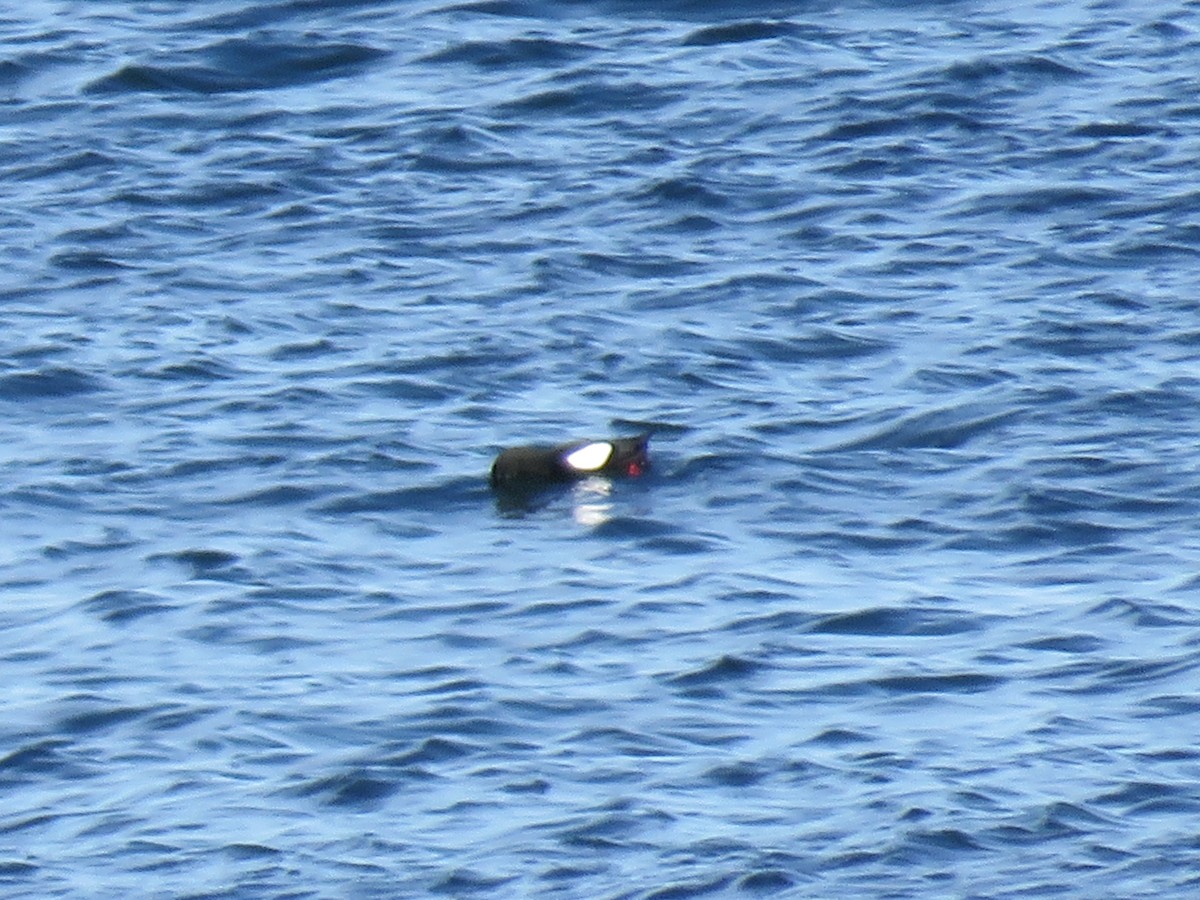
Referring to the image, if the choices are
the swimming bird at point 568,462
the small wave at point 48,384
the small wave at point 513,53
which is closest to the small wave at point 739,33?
the small wave at point 513,53

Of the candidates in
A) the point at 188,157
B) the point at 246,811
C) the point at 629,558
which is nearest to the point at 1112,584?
the point at 629,558

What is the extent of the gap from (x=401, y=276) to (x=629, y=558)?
471 cm

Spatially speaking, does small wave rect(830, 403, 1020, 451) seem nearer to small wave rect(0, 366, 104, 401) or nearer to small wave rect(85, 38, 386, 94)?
small wave rect(0, 366, 104, 401)

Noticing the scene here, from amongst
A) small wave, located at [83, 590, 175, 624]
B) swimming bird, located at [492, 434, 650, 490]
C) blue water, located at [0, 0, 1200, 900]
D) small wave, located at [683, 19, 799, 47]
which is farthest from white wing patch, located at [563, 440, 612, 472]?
small wave, located at [683, 19, 799, 47]

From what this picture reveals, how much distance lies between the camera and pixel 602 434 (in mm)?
15516

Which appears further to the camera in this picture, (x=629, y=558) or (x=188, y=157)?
(x=188, y=157)

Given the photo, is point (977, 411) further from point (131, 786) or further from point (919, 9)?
point (919, 9)

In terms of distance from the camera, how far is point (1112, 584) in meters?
13.1

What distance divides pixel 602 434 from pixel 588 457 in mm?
815

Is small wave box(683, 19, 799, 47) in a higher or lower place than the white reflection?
higher

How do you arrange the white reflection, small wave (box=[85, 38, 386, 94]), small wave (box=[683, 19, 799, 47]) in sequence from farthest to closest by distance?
small wave (box=[683, 19, 799, 47]) < small wave (box=[85, 38, 386, 94]) < the white reflection

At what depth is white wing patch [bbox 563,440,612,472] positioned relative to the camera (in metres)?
14.7

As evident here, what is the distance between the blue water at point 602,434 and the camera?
421 inches

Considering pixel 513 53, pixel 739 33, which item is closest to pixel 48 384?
pixel 513 53
